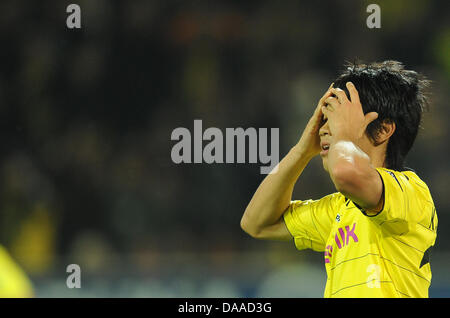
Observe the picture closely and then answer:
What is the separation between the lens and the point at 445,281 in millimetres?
4273

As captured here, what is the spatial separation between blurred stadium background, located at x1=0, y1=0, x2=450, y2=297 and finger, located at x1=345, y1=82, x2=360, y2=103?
267cm

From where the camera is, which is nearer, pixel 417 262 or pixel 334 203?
pixel 417 262

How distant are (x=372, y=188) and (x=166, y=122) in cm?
380

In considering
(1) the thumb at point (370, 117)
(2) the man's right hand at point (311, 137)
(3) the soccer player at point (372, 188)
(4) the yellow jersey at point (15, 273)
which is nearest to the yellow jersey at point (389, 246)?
(3) the soccer player at point (372, 188)

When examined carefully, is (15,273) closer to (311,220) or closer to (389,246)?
(311,220)

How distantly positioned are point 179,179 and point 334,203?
3.03 metres

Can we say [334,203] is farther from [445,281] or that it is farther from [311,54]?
[311,54]

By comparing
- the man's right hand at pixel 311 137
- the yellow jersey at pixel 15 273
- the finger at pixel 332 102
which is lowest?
the yellow jersey at pixel 15 273

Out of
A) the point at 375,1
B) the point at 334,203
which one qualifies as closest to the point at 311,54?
the point at 375,1

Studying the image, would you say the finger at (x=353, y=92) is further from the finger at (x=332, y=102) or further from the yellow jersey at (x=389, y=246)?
the yellow jersey at (x=389, y=246)

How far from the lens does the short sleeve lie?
2193 mm

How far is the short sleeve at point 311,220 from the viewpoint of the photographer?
2.19 m

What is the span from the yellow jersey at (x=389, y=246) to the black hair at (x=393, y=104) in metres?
0.10

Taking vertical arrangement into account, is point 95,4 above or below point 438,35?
above
